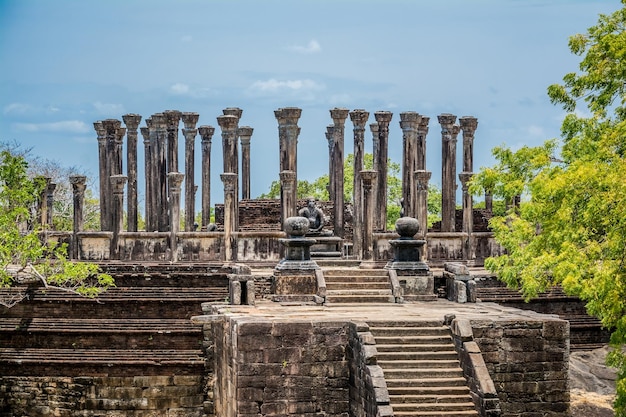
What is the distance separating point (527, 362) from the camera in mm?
17047

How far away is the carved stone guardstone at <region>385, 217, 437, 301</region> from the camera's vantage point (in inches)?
872

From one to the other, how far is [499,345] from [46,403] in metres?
9.96

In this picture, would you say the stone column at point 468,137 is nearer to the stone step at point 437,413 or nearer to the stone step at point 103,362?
the stone step at point 103,362

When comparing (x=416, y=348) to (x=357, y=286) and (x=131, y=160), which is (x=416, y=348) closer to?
(x=357, y=286)

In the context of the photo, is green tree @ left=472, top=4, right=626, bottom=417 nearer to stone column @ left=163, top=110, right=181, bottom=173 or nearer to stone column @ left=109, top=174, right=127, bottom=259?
stone column @ left=109, top=174, right=127, bottom=259

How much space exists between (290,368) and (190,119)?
17.8 meters

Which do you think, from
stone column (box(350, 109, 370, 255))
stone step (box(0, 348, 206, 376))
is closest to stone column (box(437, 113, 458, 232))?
stone column (box(350, 109, 370, 255))

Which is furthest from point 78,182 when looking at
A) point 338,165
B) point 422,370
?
point 422,370

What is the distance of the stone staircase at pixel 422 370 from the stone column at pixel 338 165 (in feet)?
37.9

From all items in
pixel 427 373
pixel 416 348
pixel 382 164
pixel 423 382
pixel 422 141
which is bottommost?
pixel 423 382

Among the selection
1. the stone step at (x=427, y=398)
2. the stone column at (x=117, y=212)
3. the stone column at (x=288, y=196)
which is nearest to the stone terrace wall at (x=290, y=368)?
the stone step at (x=427, y=398)

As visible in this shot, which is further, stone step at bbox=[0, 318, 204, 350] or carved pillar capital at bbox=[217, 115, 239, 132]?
carved pillar capital at bbox=[217, 115, 239, 132]

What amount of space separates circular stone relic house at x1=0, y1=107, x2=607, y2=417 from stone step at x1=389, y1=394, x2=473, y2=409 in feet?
0.08

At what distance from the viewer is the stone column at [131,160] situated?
32406 mm
